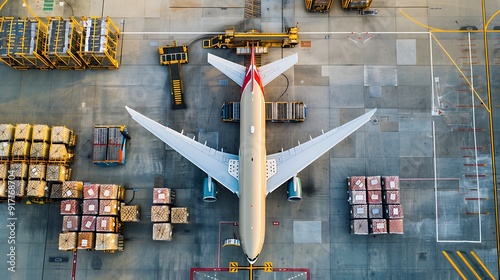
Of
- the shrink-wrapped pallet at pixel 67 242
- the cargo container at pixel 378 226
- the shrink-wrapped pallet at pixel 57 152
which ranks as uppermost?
the shrink-wrapped pallet at pixel 57 152

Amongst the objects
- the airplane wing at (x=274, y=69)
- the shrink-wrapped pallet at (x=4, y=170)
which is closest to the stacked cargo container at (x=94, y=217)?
the shrink-wrapped pallet at (x=4, y=170)

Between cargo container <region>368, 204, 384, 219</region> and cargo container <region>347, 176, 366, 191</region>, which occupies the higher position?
cargo container <region>347, 176, 366, 191</region>

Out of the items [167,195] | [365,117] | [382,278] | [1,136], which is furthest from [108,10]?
[382,278]

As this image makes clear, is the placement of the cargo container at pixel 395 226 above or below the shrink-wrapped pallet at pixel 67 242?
above

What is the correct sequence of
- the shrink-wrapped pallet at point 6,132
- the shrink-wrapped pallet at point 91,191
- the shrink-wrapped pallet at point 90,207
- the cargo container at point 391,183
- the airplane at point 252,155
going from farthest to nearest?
1. the shrink-wrapped pallet at point 6,132
2. the cargo container at point 391,183
3. the shrink-wrapped pallet at point 91,191
4. the shrink-wrapped pallet at point 90,207
5. the airplane at point 252,155

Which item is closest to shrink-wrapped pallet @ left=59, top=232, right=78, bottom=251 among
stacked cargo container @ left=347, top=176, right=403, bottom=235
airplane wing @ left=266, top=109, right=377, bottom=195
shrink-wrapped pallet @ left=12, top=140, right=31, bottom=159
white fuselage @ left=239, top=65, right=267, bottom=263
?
shrink-wrapped pallet @ left=12, top=140, right=31, bottom=159

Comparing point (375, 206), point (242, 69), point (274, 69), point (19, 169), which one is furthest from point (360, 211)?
point (19, 169)

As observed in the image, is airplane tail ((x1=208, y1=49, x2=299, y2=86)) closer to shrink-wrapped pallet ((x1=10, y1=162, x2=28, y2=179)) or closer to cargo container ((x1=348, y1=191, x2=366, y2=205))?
cargo container ((x1=348, y1=191, x2=366, y2=205))

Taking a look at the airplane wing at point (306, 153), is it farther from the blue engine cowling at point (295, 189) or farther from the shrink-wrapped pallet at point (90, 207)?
the shrink-wrapped pallet at point (90, 207)
